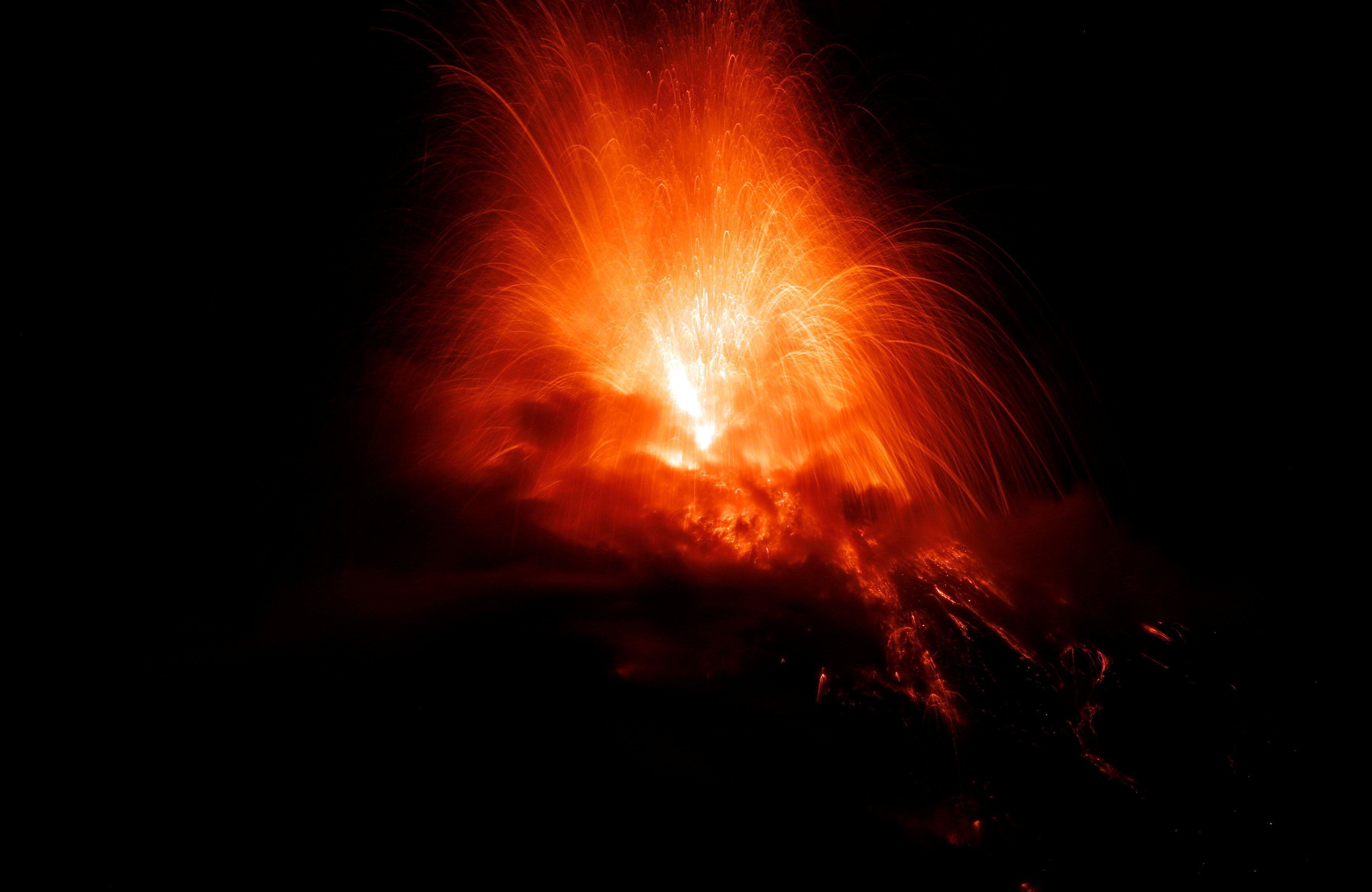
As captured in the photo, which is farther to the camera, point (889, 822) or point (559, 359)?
point (559, 359)

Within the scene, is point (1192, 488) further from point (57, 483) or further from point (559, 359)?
point (57, 483)

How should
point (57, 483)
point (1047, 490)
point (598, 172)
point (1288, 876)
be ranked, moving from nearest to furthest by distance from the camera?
point (1288, 876) → point (57, 483) → point (598, 172) → point (1047, 490)

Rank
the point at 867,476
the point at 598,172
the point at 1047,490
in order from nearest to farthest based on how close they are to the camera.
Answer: the point at 867,476, the point at 598,172, the point at 1047,490

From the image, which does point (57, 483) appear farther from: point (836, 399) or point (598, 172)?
point (836, 399)

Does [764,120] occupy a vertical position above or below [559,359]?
above

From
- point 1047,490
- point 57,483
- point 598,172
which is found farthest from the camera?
point 1047,490

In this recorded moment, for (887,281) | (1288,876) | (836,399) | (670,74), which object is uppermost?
(670,74)

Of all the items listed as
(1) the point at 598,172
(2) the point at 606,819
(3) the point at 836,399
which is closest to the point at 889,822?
(2) the point at 606,819

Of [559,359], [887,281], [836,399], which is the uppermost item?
[887,281]

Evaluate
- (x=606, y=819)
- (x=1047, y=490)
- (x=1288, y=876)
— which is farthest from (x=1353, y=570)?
(x=606, y=819)
